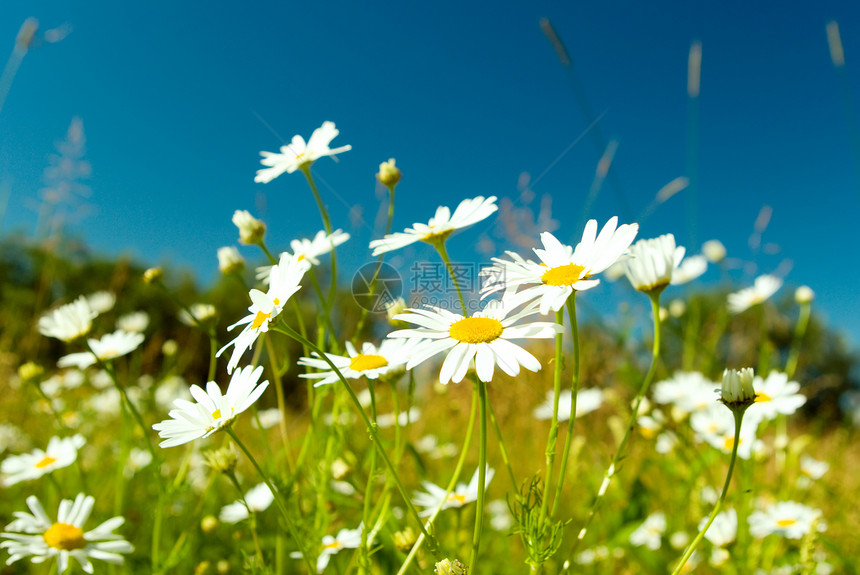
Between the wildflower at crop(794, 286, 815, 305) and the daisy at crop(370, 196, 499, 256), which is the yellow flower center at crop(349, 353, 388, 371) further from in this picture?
the wildflower at crop(794, 286, 815, 305)

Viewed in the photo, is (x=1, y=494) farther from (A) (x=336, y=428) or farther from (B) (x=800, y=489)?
(B) (x=800, y=489)

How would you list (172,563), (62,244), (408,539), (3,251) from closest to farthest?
(408,539)
(172,563)
(62,244)
(3,251)

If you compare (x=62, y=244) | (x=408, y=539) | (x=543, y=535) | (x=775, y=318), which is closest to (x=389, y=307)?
(x=408, y=539)

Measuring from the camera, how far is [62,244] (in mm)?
4238

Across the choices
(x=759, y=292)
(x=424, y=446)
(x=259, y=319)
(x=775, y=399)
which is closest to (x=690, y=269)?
(x=759, y=292)

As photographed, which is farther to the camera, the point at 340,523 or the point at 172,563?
the point at 340,523

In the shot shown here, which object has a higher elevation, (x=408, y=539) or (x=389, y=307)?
(x=389, y=307)

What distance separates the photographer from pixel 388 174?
1122mm

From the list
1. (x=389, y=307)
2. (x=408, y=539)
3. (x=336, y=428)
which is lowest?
(x=408, y=539)

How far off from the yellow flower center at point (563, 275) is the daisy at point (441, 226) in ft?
0.53

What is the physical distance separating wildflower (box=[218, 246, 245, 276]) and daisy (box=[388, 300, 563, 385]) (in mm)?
604

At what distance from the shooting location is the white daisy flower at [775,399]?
110cm

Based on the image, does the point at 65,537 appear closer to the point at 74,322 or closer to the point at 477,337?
the point at 74,322

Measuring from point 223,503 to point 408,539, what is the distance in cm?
148
